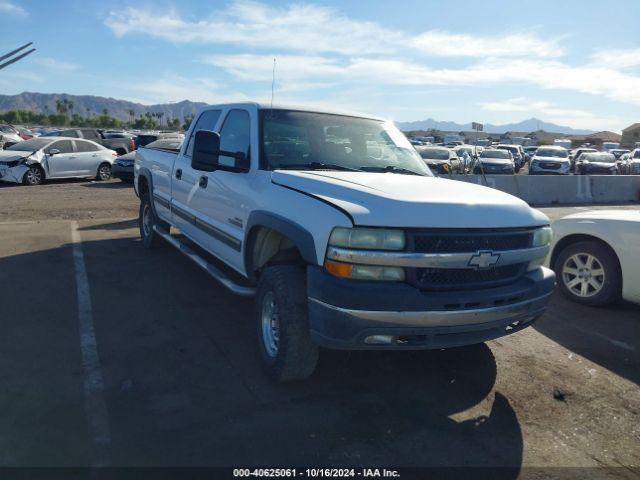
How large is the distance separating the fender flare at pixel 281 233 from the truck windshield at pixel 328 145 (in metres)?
0.52

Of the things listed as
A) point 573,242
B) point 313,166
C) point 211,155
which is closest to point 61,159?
point 211,155

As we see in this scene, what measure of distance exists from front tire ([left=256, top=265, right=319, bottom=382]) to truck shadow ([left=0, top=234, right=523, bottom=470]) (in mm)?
178

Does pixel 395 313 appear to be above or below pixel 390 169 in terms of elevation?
below

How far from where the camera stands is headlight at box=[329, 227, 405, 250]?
3.19 meters

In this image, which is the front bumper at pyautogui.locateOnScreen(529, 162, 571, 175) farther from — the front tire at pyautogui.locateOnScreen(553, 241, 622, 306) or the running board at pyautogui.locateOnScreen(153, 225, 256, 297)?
the running board at pyautogui.locateOnScreen(153, 225, 256, 297)

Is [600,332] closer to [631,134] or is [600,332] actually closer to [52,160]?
[52,160]

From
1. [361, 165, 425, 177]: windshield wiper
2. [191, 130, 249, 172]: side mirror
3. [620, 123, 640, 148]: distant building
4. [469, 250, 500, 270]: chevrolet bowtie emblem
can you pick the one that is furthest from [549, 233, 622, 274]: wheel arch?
[620, 123, 640, 148]: distant building

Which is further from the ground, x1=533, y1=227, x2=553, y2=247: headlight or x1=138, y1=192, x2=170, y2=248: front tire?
x1=533, y1=227, x2=553, y2=247: headlight

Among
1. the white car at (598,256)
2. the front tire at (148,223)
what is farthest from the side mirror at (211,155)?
the white car at (598,256)

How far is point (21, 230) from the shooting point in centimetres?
886

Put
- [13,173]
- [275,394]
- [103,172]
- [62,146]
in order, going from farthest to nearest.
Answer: [103,172], [62,146], [13,173], [275,394]

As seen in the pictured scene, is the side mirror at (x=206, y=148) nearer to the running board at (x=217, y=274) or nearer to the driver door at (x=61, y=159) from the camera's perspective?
the running board at (x=217, y=274)

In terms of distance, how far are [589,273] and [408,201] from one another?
3.56 metres

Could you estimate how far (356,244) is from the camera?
3186 millimetres
